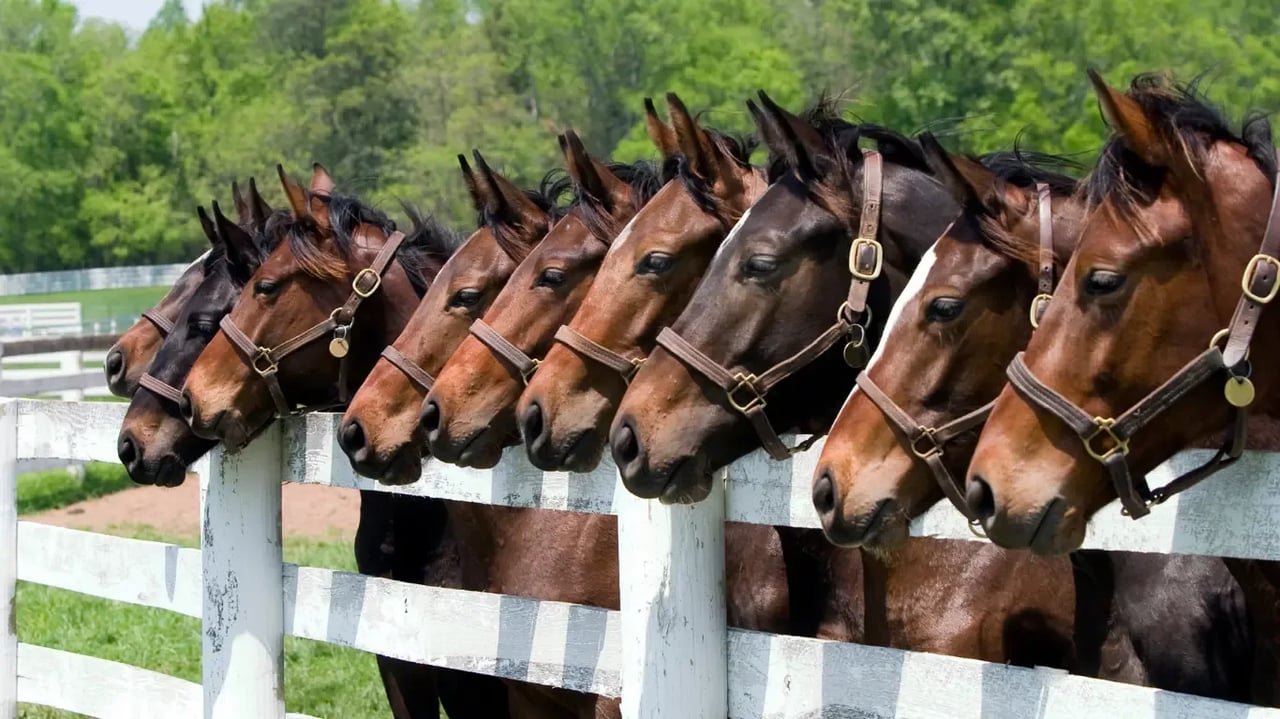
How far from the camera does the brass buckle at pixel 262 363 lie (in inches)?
217

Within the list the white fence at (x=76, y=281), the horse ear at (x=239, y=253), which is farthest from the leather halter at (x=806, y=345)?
the white fence at (x=76, y=281)

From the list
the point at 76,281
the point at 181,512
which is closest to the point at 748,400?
the point at 181,512

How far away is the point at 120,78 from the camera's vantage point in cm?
6481

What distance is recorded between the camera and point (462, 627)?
13.8 feet

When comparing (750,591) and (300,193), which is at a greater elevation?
(300,193)

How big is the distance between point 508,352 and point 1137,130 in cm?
220

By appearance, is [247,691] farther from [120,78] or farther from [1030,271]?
[120,78]

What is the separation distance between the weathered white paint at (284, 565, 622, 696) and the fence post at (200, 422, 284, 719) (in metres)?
0.08

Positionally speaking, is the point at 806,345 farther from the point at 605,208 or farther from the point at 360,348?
the point at 360,348

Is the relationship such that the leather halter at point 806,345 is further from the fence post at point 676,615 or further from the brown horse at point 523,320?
the brown horse at point 523,320

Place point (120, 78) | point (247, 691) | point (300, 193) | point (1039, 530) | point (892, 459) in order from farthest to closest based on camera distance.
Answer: point (120, 78) < point (300, 193) < point (247, 691) < point (892, 459) < point (1039, 530)

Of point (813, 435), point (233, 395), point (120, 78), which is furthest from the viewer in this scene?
point (120, 78)

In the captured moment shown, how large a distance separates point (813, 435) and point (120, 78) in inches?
2610

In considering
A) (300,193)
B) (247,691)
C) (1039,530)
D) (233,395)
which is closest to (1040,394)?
(1039,530)
